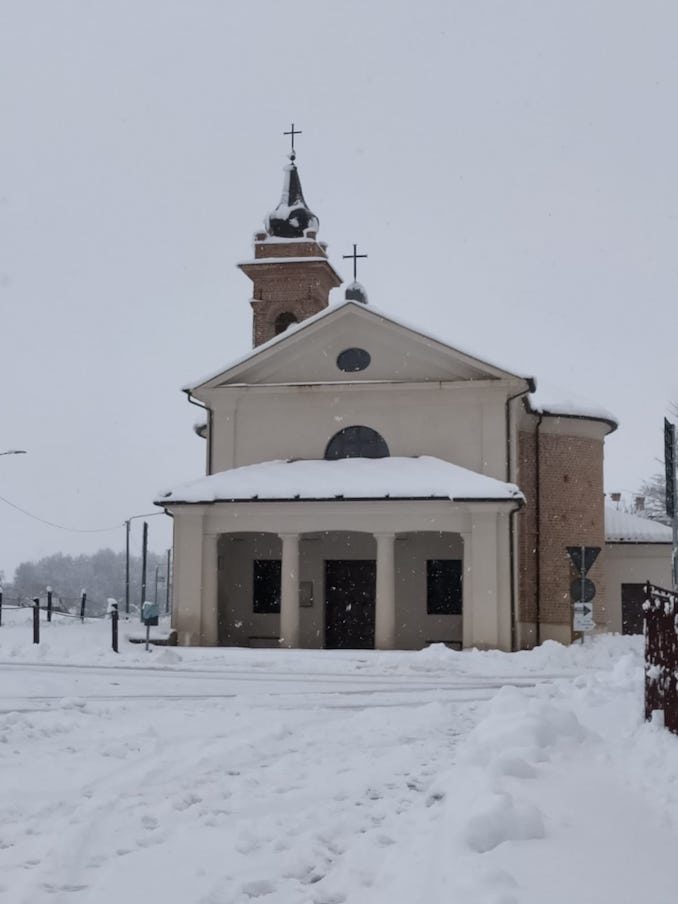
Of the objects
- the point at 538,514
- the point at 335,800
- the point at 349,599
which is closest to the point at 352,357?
the point at 349,599

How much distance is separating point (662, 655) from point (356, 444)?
727 inches

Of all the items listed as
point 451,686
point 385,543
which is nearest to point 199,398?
point 385,543

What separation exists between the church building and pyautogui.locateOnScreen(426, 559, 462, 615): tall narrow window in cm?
4

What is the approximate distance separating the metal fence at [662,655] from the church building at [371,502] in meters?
14.5

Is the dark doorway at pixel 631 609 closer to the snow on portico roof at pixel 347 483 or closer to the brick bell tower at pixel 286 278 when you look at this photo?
the snow on portico roof at pixel 347 483

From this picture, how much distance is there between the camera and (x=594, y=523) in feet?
99.8

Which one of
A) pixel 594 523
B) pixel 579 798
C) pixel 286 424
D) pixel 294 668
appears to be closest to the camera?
pixel 579 798

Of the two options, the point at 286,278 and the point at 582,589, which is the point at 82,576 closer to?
the point at 286,278

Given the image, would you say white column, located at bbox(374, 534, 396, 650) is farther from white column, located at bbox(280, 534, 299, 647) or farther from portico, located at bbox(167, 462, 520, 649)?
white column, located at bbox(280, 534, 299, 647)

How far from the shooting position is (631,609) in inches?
1390

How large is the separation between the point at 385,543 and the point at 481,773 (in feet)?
57.2

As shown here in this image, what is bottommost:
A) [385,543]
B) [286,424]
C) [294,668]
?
[294,668]

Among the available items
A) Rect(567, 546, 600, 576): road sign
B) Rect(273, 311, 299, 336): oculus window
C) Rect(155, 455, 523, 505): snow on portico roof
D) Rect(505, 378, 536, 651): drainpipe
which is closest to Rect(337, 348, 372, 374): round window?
Rect(155, 455, 523, 505): snow on portico roof

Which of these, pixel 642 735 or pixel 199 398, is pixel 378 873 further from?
pixel 199 398
